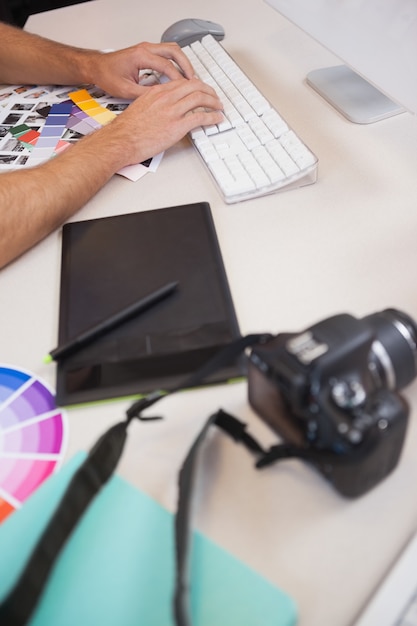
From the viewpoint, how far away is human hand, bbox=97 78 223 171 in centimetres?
84

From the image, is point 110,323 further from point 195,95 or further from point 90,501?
point 195,95

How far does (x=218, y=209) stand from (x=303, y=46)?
47cm

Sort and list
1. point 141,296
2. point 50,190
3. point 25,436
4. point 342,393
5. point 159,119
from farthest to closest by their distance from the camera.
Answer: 1. point 159,119
2. point 50,190
3. point 141,296
4. point 25,436
5. point 342,393

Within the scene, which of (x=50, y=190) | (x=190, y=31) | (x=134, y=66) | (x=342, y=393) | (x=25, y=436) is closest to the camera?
(x=342, y=393)

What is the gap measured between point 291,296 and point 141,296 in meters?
0.17

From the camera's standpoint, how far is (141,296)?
2.15ft

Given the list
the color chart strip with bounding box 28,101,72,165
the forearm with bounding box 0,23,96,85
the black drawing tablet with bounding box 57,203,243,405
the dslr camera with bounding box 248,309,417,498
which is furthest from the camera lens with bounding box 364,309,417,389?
the forearm with bounding box 0,23,96,85

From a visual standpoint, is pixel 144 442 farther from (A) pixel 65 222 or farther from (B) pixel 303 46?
(B) pixel 303 46

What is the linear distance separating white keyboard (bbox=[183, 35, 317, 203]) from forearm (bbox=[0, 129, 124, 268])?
14 cm

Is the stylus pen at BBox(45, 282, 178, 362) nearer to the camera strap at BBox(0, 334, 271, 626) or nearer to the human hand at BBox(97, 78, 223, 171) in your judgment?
the camera strap at BBox(0, 334, 271, 626)

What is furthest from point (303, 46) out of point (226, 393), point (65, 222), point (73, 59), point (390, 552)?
point (390, 552)

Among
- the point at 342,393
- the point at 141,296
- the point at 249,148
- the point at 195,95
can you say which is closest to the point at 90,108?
the point at 195,95

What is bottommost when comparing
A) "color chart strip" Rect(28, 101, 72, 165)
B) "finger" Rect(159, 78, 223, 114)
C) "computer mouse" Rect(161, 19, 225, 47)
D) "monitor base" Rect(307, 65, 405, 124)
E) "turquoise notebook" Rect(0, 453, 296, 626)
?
"turquoise notebook" Rect(0, 453, 296, 626)

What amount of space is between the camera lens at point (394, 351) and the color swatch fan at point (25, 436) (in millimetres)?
290
